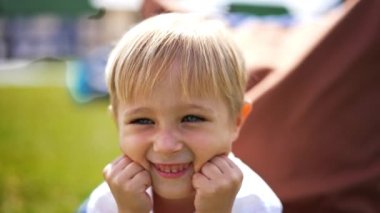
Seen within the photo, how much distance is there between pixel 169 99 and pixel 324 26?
2.25ft

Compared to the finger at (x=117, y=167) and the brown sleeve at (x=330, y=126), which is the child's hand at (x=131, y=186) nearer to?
the finger at (x=117, y=167)

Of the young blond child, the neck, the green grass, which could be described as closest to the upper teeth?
the young blond child

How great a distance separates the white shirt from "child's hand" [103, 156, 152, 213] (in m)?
0.10

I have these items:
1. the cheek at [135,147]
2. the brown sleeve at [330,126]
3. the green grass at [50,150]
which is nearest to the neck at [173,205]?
the cheek at [135,147]

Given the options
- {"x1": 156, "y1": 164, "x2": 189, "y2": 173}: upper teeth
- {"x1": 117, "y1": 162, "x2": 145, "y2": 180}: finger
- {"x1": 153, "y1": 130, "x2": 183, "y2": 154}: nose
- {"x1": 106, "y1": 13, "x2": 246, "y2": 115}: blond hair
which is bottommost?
{"x1": 117, "y1": 162, "x2": 145, "y2": 180}: finger

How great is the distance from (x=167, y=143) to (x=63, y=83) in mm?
5509

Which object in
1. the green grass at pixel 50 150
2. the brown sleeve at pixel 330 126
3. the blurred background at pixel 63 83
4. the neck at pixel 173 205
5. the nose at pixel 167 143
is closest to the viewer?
the nose at pixel 167 143

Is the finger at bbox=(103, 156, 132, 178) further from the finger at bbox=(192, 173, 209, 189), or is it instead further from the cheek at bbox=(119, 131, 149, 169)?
the finger at bbox=(192, 173, 209, 189)

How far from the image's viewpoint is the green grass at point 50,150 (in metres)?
3.09

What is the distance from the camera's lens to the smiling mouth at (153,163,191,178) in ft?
4.91

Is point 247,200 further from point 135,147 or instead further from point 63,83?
point 63,83

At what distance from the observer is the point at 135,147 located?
1515 millimetres

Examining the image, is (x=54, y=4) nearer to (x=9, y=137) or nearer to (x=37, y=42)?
(x=37, y=42)

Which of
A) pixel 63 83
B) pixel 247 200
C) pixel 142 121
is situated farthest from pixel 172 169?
pixel 63 83
